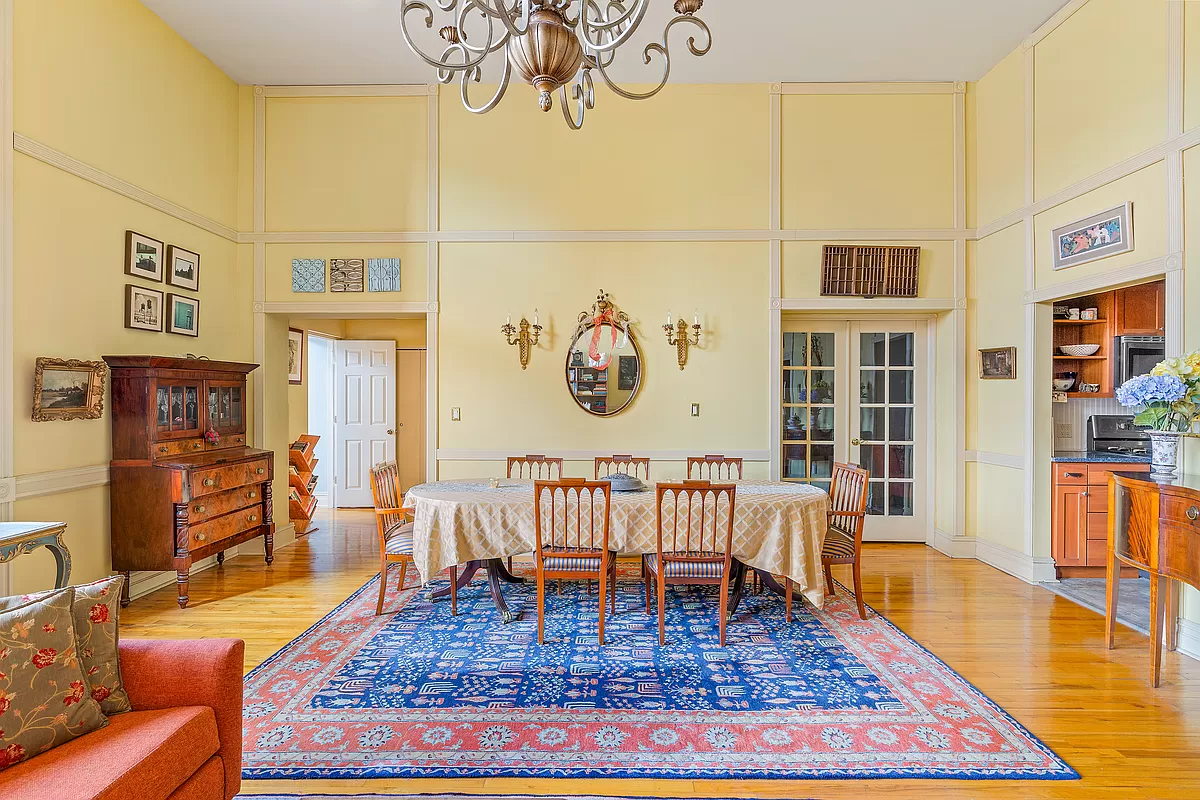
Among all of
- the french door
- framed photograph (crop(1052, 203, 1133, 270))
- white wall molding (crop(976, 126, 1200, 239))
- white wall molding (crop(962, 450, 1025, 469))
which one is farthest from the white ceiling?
white wall molding (crop(962, 450, 1025, 469))

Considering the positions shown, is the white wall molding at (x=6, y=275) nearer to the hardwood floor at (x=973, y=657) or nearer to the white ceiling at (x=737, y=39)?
the hardwood floor at (x=973, y=657)

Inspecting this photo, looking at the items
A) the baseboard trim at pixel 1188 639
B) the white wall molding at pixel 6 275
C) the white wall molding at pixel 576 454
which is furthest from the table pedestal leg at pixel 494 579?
the baseboard trim at pixel 1188 639

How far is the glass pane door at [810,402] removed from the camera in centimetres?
558

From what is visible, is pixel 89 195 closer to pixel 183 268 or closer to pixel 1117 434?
pixel 183 268

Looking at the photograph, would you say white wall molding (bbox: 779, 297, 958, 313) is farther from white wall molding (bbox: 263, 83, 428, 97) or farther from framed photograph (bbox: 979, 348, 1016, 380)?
white wall molding (bbox: 263, 83, 428, 97)

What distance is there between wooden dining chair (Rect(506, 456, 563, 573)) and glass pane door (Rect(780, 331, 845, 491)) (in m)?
2.04

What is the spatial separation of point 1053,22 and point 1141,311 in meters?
2.26

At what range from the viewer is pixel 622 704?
8.81 feet

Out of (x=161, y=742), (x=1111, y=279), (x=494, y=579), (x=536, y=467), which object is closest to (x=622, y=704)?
(x=494, y=579)

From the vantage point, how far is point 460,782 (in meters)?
2.19

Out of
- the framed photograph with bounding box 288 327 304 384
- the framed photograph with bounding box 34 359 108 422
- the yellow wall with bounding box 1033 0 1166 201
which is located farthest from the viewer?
the framed photograph with bounding box 288 327 304 384

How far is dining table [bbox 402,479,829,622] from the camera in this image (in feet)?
11.5

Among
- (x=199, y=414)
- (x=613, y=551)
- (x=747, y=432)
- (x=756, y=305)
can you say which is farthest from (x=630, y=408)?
(x=199, y=414)

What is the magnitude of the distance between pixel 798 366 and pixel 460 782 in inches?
174
